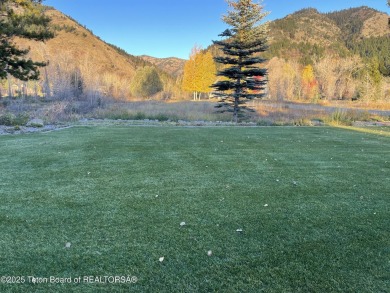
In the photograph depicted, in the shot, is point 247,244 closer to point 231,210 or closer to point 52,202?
point 231,210

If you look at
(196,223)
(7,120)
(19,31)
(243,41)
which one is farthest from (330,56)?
(196,223)

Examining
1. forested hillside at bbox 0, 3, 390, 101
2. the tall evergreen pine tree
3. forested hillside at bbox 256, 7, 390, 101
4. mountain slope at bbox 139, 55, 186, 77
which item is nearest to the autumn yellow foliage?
forested hillside at bbox 0, 3, 390, 101

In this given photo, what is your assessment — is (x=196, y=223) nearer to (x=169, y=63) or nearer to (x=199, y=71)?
(x=199, y=71)

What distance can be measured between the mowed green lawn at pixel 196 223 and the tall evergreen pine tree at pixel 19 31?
29.9 ft

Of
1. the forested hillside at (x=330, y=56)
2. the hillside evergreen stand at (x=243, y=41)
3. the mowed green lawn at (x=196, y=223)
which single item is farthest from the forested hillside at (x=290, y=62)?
the mowed green lawn at (x=196, y=223)

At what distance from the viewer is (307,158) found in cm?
598

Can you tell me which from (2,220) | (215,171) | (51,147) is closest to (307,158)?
(215,171)

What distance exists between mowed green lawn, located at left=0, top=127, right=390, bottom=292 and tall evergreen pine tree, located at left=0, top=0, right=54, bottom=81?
9107 millimetres

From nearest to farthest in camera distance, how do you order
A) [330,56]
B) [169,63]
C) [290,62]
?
[330,56] < [290,62] < [169,63]

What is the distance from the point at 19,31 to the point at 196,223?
13171mm

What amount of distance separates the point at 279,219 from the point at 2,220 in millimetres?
2874

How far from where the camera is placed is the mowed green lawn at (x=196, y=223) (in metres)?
2.07

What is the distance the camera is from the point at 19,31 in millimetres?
12133

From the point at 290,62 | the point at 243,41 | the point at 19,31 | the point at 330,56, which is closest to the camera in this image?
the point at 19,31
